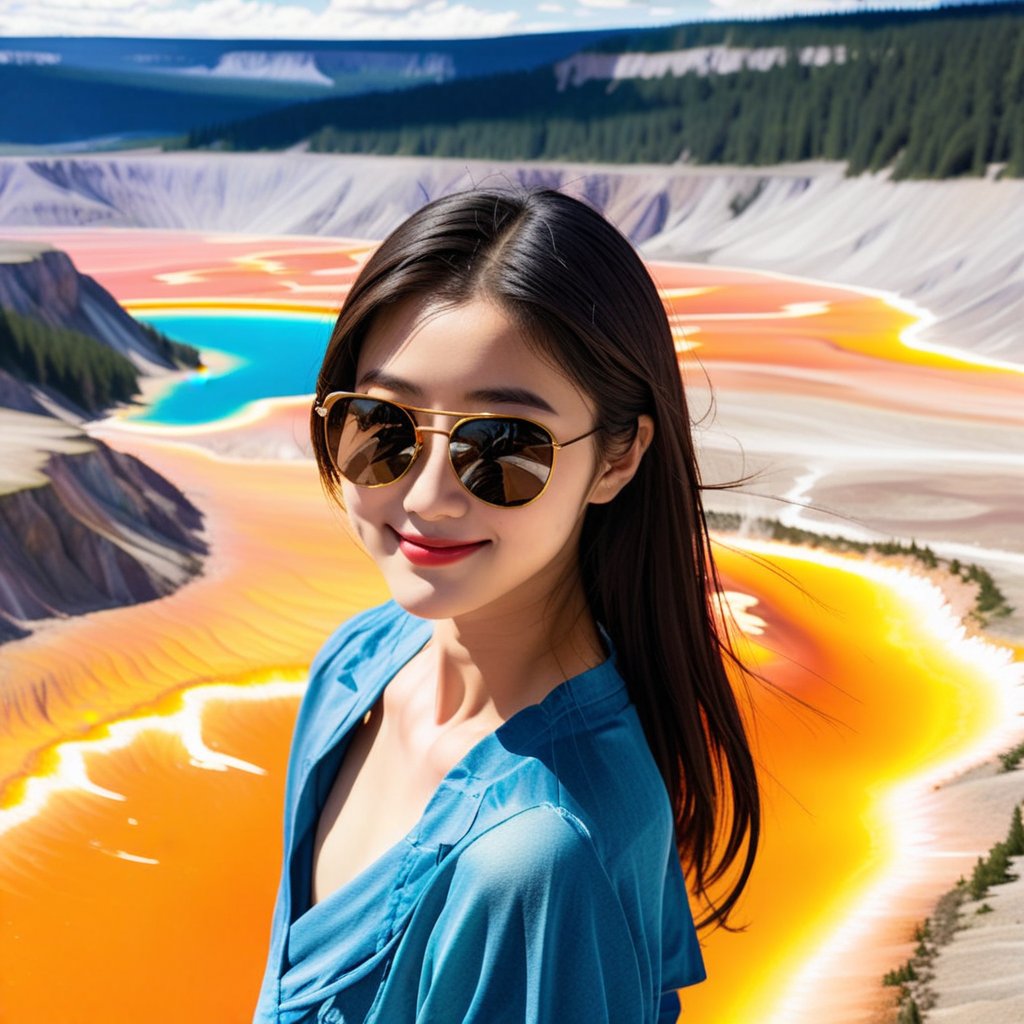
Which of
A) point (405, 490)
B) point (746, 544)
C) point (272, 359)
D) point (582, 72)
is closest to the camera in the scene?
point (405, 490)

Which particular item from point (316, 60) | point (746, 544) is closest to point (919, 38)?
point (316, 60)

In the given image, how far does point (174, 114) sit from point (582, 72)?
16316 mm

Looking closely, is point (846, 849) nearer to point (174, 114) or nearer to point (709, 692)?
point (709, 692)

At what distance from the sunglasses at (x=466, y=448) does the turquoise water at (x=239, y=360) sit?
1093 centimetres

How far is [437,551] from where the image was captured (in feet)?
5.70

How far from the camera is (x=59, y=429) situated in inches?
322

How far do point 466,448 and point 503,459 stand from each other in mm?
50

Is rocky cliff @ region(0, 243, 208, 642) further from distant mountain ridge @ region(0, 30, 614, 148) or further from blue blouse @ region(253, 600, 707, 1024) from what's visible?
distant mountain ridge @ region(0, 30, 614, 148)

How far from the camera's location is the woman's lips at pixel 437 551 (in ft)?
5.68

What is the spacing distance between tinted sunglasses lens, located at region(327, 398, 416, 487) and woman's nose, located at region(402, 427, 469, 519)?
26 millimetres

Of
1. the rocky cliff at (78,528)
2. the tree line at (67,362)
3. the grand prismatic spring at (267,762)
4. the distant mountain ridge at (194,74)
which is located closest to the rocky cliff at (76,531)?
the rocky cliff at (78,528)

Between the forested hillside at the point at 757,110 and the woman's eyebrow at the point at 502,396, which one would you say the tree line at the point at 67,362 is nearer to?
the woman's eyebrow at the point at 502,396

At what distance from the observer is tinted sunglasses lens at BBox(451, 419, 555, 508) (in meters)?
1.67

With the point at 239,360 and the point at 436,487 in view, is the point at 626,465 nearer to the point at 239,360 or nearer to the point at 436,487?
the point at 436,487
